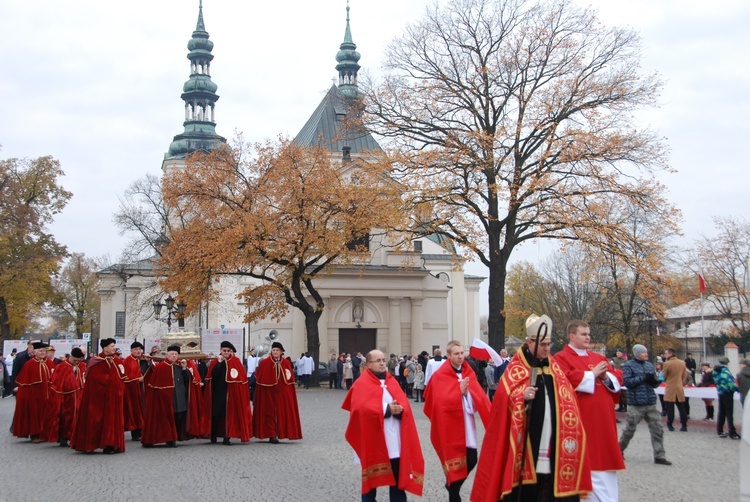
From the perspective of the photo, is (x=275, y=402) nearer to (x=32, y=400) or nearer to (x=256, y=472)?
(x=256, y=472)

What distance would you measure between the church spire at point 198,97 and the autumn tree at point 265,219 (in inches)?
1498

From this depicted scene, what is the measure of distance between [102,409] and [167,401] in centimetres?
150

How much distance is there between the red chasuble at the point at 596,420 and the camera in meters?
7.95

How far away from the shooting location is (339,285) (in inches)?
1892

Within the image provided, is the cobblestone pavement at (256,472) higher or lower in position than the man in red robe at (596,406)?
lower

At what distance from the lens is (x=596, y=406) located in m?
8.00

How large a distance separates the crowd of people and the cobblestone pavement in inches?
13.7

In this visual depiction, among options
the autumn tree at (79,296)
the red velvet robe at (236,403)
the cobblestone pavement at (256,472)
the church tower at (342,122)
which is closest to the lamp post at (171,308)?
the church tower at (342,122)

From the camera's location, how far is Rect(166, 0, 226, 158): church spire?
7431 cm

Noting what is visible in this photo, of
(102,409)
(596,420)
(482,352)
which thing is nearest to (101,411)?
(102,409)

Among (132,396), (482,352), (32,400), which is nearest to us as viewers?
(482,352)

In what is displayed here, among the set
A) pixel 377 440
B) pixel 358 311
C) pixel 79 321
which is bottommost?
pixel 377 440

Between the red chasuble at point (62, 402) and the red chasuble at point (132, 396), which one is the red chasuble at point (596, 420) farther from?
the red chasuble at point (62, 402)

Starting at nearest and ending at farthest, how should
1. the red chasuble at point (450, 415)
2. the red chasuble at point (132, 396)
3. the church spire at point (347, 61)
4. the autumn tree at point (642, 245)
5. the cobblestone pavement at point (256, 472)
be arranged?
the red chasuble at point (450, 415)
the cobblestone pavement at point (256, 472)
the red chasuble at point (132, 396)
the autumn tree at point (642, 245)
the church spire at point (347, 61)
